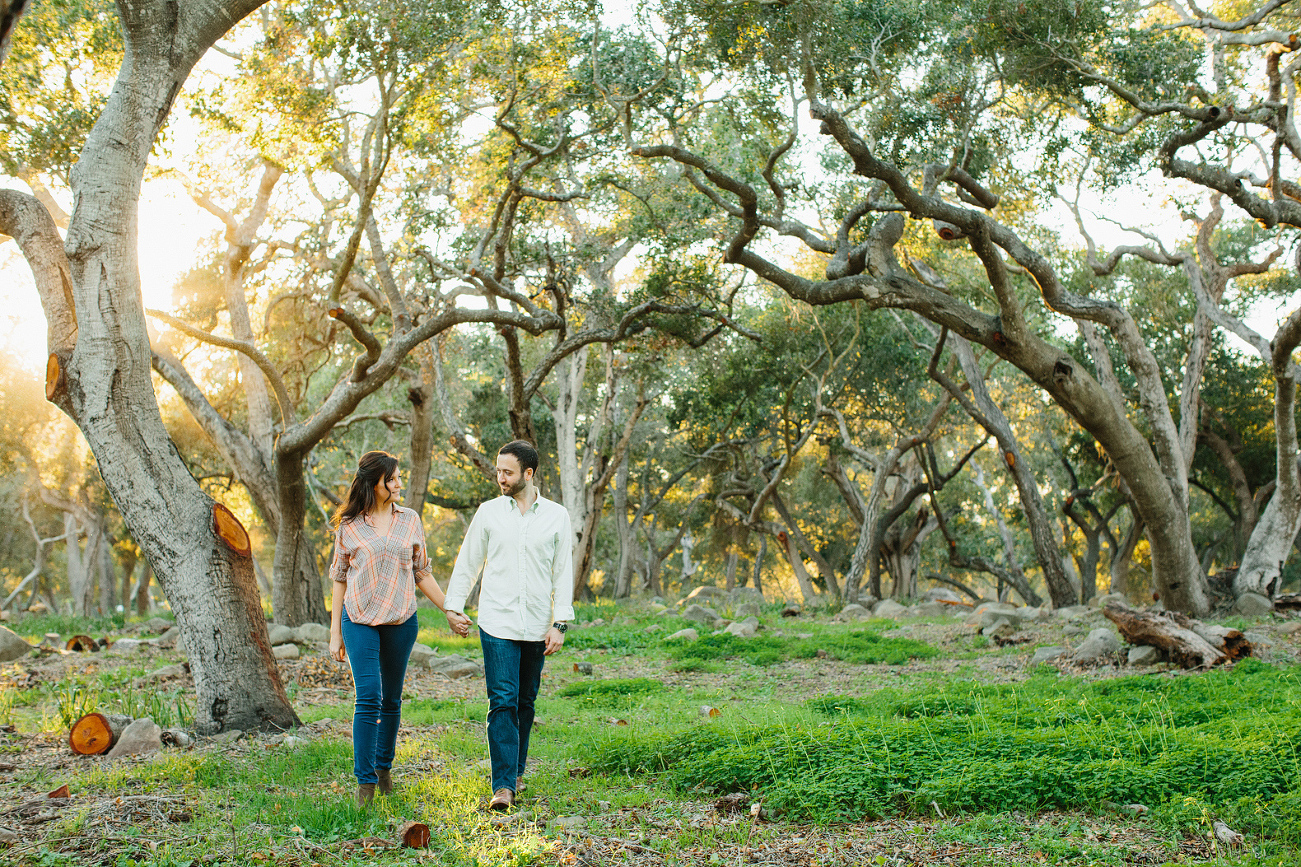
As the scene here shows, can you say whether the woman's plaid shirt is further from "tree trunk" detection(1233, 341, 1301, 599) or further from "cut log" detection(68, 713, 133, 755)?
"tree trunk" detection(1233, 341, 1301, 599)

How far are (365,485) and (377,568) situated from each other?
17.4 inches

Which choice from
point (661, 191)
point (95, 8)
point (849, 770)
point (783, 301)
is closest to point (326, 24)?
point (95, 8)

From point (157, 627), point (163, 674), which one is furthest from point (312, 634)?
point (157, 627)

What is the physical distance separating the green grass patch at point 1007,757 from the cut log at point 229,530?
2872mm

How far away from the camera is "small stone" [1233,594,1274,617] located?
1210 cm

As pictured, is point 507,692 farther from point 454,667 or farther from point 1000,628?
point 1000,628

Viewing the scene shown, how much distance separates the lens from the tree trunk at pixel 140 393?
613cm

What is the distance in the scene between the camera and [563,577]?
15.9ft

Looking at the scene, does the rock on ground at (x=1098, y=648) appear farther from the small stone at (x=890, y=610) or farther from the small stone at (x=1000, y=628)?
the small stone at (x=890, y=610)

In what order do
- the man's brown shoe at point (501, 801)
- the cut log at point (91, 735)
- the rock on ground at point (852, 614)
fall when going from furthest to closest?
the rock on ground at point (852, 614) → the cut log at point (91, 735) → the man's brown shoe at point (501, 801)

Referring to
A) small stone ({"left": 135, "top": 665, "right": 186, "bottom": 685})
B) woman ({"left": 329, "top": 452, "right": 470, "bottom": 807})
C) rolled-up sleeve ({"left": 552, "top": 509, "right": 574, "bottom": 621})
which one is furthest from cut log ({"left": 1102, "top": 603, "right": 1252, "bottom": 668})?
small stone ({"left": 135, "top": 665, "right": 186, "bottom": 685})

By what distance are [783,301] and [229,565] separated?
16349mm

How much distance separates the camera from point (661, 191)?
16391 mm

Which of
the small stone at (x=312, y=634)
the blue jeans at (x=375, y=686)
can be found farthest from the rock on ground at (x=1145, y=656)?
the small stone at (x=312, y=634)
